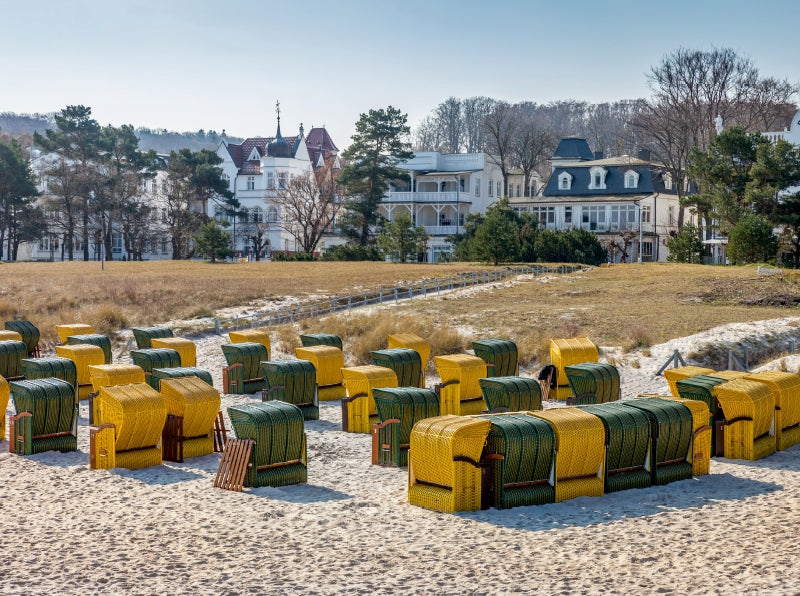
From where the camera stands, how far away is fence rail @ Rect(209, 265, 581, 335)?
37.3m

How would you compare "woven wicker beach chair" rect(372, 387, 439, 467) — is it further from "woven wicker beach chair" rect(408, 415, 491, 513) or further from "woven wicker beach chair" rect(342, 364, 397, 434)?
"woven wicker beach chair" rect(408, 415, 491, 513)

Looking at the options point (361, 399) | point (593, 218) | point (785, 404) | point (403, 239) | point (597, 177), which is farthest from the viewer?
point (597, 177)

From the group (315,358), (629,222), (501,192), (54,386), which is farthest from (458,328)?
(501,192)

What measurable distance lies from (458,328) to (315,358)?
900 cm

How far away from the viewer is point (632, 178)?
71.4m

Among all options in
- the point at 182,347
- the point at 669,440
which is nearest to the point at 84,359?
the point at 182,347

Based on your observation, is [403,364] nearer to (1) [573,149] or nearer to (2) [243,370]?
(2) [243,370]

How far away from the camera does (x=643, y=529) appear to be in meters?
13.0

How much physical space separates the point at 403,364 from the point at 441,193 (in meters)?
54.4

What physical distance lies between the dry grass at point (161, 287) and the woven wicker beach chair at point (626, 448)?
A: 78.4 ft

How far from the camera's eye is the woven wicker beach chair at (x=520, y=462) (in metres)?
14.3

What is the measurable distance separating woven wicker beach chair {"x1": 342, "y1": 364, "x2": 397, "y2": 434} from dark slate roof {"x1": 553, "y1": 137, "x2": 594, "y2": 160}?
2455 inches

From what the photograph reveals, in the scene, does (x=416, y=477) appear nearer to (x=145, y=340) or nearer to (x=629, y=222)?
(x=145, y=340)

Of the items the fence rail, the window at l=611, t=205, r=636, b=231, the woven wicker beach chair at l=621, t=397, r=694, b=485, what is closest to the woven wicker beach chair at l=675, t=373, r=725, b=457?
the woven wicker beach chair at l=621, t=397, r=694, b=485
